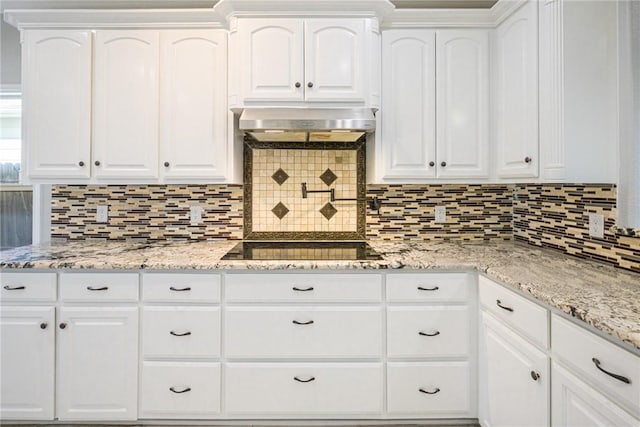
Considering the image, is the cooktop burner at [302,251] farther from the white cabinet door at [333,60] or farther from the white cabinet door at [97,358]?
the white cabinet door at [333,60]

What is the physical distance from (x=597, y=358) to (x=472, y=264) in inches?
34.4

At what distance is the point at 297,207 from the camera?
2.72 meters

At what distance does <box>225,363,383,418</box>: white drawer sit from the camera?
1.98m

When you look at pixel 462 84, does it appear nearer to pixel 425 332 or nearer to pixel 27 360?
pixel 425 332

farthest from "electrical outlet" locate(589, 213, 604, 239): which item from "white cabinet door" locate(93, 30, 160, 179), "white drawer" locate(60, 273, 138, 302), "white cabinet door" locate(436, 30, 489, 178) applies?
"white cabinet door" locate(93, 30, 160, 179)

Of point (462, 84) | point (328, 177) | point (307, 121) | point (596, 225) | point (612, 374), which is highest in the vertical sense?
point (462, 84)

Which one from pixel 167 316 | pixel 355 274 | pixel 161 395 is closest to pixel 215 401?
pixel 161 395

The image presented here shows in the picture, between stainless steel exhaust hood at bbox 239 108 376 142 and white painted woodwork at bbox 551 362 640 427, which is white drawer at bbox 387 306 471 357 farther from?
stainless steel exhaust hood at bbox 239 108 376 142

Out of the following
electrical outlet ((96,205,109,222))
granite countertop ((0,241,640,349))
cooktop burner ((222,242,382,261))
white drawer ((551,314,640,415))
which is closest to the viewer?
white drawer ((551,314,640,415))

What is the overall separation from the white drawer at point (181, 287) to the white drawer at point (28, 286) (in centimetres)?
47

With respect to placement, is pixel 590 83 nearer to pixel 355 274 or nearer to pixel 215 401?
pixel 355 274

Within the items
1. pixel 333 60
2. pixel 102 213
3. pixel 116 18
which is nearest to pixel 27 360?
pixel 102 213

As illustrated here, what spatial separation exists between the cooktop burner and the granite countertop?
8 centimetres

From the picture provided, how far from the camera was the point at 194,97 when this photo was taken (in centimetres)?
236
